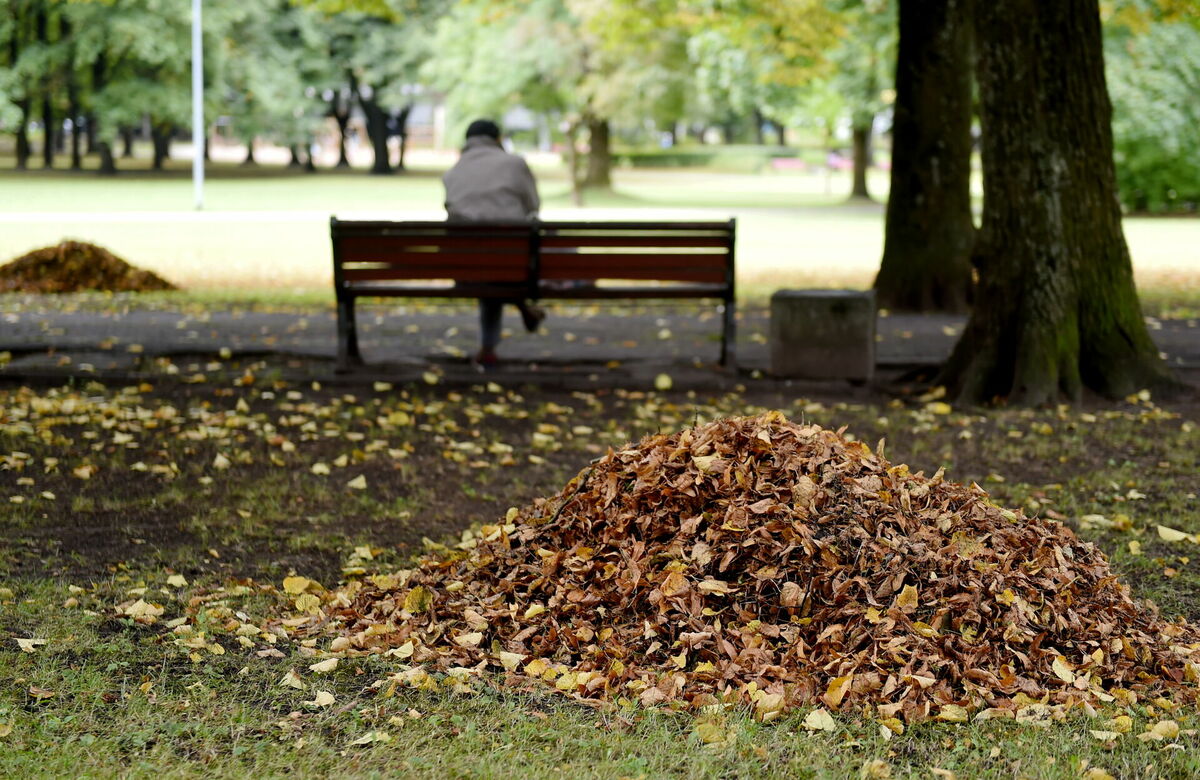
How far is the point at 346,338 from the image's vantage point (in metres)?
9.70

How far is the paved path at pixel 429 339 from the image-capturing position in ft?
32.9

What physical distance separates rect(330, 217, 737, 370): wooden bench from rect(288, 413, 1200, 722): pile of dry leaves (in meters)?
4.72

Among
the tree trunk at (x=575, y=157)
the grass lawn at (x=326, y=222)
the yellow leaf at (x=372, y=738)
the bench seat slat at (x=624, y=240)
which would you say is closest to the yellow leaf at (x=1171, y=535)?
the yellow leaf at (x=372, y=738)

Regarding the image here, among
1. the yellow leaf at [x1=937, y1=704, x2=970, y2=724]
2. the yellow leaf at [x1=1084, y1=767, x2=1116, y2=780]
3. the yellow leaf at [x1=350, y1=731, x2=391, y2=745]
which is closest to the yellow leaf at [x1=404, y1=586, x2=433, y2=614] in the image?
the yellow leaf at [x1=350, y1=731, x2=391, y2=745]

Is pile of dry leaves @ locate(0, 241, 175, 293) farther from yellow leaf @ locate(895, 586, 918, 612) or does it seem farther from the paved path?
yellow leaf @ locate(895, 586, 918, 612)

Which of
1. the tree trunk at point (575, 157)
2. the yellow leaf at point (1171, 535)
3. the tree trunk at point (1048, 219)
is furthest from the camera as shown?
the tree trunk at point (575, 157)

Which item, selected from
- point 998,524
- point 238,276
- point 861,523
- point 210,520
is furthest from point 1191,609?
point 238,276

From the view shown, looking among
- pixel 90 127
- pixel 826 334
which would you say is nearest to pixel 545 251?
pixel 826 334

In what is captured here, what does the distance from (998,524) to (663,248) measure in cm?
519

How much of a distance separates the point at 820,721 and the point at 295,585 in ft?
6.77

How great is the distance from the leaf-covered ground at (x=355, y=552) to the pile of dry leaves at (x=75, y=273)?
6.20 metres

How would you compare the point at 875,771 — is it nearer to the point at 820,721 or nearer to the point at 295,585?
the point at 820,721

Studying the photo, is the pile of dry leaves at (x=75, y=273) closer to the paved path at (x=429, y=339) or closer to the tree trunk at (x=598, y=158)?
the paved path at (x=429, y=339)

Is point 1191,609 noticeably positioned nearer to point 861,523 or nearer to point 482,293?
point 861,523
